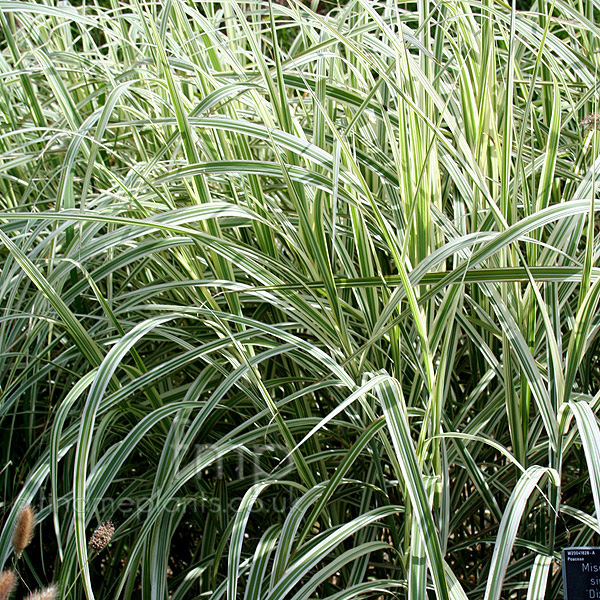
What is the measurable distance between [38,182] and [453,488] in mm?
1108

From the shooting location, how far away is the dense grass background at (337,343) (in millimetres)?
834

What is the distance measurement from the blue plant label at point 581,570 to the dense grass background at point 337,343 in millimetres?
27

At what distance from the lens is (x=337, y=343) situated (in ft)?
3.21

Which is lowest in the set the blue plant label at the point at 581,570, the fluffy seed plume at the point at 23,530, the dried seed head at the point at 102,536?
the blue plant label at the point at 581,570

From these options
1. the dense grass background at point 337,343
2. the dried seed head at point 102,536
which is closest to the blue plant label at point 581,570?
the dense grass background at point 337,343

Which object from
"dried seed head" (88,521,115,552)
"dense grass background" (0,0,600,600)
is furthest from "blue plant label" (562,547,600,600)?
"dried seed head" (88,521,115,552)

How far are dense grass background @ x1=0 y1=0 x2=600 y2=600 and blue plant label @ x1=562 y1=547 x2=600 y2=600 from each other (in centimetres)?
3

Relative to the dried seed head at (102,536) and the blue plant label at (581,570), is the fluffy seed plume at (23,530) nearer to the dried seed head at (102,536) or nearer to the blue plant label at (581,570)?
the dried seed head at (102,536)

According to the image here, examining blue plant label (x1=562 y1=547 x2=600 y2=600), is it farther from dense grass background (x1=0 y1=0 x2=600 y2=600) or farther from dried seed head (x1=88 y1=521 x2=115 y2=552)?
dried seed head (x1=88 y1=521 x2=115 y2=552)

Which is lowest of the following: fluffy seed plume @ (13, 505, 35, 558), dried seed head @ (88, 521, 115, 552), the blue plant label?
the blue plant label

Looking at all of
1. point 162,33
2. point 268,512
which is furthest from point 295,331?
point 162,33

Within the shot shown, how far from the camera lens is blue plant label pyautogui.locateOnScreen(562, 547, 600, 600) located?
83cm

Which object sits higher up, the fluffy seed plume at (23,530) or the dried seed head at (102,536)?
the fluffy seed plume at (23,530)

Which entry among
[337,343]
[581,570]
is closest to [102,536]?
[337,343]
